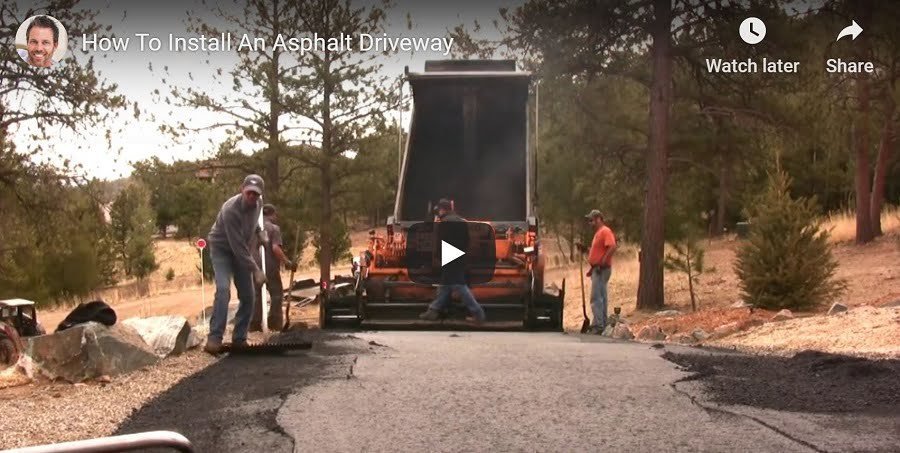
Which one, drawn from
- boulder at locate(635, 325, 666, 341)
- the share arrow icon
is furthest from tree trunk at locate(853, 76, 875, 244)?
boulder at locate(635, 325, 666, 341)

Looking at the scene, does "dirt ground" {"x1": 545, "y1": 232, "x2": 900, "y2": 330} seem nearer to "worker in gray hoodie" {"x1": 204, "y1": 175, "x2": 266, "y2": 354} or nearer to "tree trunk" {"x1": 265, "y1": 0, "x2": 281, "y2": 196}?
"tree trunk" {"x1": 265, "y1": 0, "x2": 281, "y2": 196}

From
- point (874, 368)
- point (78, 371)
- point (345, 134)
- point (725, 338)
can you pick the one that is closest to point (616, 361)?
point (874, 368)

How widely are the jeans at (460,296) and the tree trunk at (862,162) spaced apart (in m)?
16.0

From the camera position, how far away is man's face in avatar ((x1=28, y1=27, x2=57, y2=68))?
1825 cm

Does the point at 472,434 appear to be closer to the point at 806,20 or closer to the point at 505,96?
the point at 505,96

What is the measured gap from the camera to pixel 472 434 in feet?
19.3

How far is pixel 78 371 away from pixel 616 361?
4672 mm

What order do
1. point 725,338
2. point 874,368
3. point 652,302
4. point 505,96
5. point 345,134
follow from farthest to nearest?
point 345,134 → point 652,302 → point 505,96 → point 725,338 → point 874,368

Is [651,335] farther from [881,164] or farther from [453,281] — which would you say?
[881,164]

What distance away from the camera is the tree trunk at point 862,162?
26516 mm

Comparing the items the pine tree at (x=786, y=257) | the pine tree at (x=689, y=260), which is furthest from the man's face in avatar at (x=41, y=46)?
the pine tree at (x=786, y=257)

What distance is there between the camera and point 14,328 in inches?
494

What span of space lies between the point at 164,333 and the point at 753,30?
506 inches

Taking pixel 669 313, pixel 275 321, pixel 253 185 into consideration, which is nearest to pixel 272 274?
pixel 275 321
